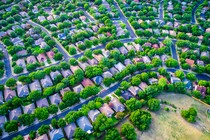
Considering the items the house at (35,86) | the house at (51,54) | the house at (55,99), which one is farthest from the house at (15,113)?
the house at (51,54)

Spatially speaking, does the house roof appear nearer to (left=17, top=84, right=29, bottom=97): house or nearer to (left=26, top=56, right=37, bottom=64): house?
(left=17, top=84, right=29, bottom=97): house

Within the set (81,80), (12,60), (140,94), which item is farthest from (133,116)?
(12,60)

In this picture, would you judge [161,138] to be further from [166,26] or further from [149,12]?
[149,12]

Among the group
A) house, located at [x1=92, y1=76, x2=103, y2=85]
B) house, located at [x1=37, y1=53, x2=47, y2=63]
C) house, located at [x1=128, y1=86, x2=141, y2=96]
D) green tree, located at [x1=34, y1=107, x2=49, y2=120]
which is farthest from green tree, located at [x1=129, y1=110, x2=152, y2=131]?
house, located at [x1=37, y1=53, x2=47, y2=63]

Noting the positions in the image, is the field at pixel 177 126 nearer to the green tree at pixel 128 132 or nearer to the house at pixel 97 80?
the green tree at pixel 128 132

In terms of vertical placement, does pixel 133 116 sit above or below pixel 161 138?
above

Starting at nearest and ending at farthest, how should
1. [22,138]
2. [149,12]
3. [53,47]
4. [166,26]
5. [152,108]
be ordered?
[22,138], [152,108], [53,47], [166,26], [149,12]
